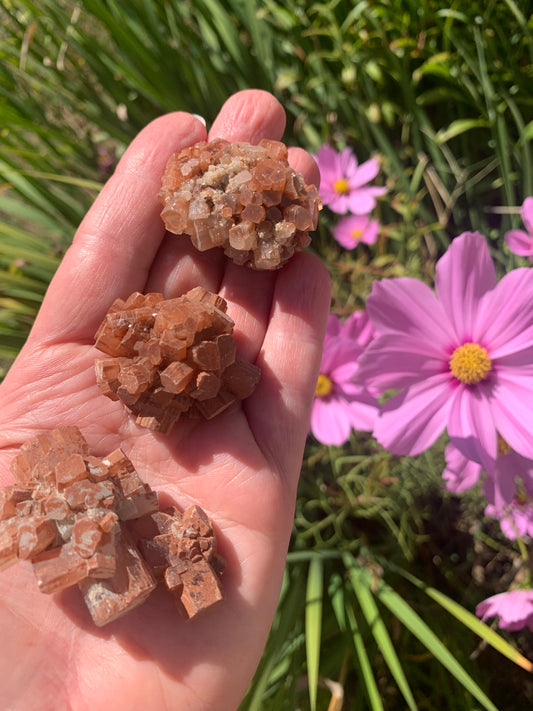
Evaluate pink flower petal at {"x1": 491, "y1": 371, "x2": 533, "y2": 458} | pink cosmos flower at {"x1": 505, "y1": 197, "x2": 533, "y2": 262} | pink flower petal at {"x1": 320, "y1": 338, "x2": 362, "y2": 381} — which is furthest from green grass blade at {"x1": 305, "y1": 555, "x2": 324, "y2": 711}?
pink cosmos flower at {"x1": 505, "y1": 197, "x2": 533, "y2": 262}

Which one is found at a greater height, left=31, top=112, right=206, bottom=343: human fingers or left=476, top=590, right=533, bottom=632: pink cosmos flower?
left=31, top=112, right=206, bottom=343: human fingers

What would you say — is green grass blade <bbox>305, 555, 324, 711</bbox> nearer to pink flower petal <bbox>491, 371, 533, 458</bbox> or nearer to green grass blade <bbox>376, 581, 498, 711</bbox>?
green grass blade <bbox>376, 581, 498, 711</bbox>

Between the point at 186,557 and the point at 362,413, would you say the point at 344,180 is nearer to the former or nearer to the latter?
the point at 362,413

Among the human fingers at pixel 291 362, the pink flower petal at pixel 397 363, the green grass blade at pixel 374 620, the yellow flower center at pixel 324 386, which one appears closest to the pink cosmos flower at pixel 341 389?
the yellow flower center at pixel 324 386

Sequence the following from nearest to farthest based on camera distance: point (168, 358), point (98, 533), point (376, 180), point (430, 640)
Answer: point (98, 533)
point (168, 358)
point (430, 640)
point (376, 180)

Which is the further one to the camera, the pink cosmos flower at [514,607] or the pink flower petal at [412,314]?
the pink cosmos flower at [514,607]

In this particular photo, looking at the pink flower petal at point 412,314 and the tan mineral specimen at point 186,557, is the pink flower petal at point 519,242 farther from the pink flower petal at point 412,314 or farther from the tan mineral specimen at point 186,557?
the tan mineral specimen at point 186,557

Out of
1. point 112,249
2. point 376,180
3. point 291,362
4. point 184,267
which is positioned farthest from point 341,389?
point 376,180
